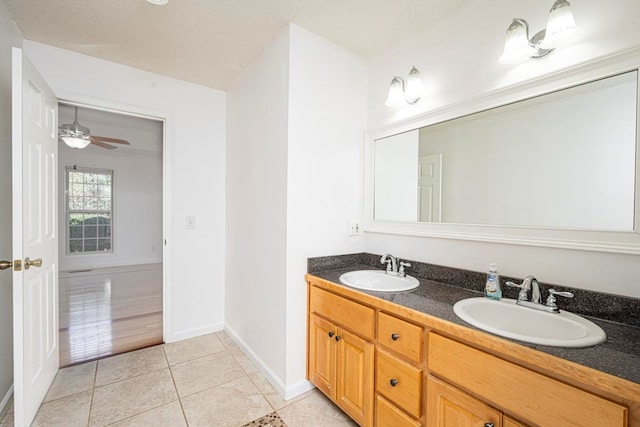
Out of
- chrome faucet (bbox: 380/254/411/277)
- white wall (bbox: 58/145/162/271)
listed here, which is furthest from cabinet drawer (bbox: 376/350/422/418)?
white wall (bbox: 58/145/162/271)

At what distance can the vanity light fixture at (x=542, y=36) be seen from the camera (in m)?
1.14

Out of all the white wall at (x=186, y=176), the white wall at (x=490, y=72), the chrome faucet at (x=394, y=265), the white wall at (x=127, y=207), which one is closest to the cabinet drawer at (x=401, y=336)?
the chrome faucet at (x=394, y=265)

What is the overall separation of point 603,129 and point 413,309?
110 centimetres

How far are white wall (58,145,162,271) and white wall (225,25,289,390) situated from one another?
4.88 meters

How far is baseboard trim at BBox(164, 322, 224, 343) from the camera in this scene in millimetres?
2545

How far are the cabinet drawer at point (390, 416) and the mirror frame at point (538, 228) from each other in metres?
0.95

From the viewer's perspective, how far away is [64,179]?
5.65m

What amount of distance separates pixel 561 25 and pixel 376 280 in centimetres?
156

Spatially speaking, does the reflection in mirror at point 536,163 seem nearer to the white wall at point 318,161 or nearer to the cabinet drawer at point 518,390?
the white wall at point 318,161

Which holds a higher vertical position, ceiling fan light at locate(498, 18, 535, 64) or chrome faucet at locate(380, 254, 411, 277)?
ceiling fan light at locate(498, 18, 535, 64)

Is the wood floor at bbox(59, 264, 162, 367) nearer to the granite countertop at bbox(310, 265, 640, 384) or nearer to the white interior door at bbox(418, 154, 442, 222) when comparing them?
the granite countertop at bbox(310, 265, 640, 384)

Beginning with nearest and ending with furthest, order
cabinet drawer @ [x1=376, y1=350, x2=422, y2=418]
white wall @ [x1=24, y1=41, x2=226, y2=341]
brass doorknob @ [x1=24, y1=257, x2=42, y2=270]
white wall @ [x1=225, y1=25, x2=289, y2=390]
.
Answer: cabinet drawer @ [x1=376, y1=350, x2=422, y2=418], brass doorknob @ [x1=24, y1=257, x2=42, y2=270], white wall @ [x1=225, y1=25, x2=289, y2=390], white wall @ [x1=24, y1=41, x2=226, y2=341]

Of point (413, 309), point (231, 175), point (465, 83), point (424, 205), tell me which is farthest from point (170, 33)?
point (413, 309)

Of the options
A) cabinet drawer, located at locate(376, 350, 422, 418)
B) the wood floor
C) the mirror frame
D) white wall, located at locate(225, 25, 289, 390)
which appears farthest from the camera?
the wood floor
